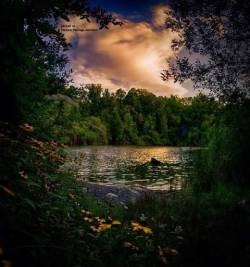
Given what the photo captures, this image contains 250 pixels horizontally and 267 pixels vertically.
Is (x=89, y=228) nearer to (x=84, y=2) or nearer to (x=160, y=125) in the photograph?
(x=84, y=2)

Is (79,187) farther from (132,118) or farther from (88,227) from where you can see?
(132,118)

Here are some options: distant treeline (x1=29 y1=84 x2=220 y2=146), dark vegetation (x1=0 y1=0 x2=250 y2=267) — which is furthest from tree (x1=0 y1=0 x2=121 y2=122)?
distant treeline (x1=29 y1=84 x2=220 y2=146)

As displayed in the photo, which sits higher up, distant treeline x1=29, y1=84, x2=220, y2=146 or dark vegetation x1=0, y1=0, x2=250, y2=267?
distant treeline x1=29, y1=84, x2=220, y2=146

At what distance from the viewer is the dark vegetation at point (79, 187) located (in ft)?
12.7

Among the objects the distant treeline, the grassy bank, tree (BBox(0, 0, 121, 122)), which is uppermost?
the distant treeline

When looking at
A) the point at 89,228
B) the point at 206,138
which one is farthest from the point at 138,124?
the point at 89,228

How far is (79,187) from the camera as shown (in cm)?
1127

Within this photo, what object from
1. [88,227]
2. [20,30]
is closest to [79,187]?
[88,227]

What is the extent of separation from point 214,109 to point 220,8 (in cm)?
346

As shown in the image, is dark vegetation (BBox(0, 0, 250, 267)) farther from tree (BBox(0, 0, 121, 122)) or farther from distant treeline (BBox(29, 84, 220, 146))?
distant treeline (BBox(29, 84, 220, 146))

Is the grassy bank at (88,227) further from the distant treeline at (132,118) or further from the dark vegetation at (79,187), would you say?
the distant treeline at (132,118)

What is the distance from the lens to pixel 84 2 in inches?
175

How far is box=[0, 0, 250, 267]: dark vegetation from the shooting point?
388cm

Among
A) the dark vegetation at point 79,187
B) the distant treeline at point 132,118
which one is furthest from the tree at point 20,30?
the distant treeline at point 132,118
